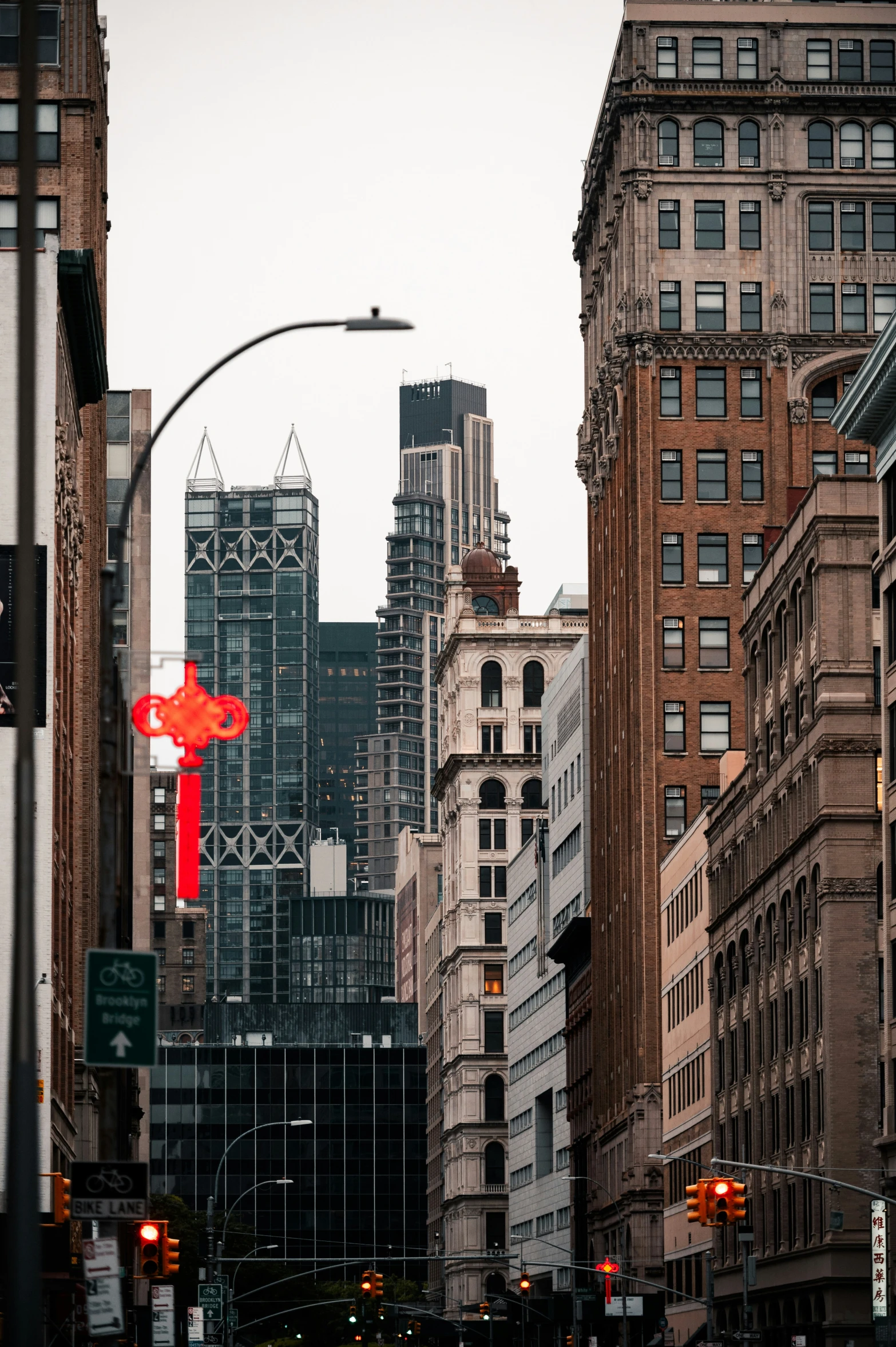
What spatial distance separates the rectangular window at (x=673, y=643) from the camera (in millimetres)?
117062

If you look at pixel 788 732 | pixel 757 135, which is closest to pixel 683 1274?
pixel 788 732

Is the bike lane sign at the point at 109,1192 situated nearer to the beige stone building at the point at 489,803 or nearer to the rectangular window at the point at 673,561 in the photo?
the rectangular window at the point at 673,561

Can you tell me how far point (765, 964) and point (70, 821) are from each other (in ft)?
83.1

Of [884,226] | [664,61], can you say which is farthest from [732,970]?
[664,61]

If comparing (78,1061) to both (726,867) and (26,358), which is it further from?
(26,358)

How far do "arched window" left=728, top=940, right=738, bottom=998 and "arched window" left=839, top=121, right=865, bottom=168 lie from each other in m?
48.7

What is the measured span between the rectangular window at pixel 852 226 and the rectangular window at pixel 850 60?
21.6 ft

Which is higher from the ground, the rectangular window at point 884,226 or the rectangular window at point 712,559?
the rectangular window at point 884,226

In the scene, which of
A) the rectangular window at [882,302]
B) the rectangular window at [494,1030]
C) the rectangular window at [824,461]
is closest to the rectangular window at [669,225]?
the rectangular window at [882,302]

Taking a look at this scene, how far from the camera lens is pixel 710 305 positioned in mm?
121312

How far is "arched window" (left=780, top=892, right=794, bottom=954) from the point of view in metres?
79.0

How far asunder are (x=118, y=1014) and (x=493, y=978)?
6917 inches

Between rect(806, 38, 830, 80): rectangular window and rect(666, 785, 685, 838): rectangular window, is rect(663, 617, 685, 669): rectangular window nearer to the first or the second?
rect(666, 785, 685, 838): rectangular window

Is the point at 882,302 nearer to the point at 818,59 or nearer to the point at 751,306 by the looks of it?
the point at 751,306
